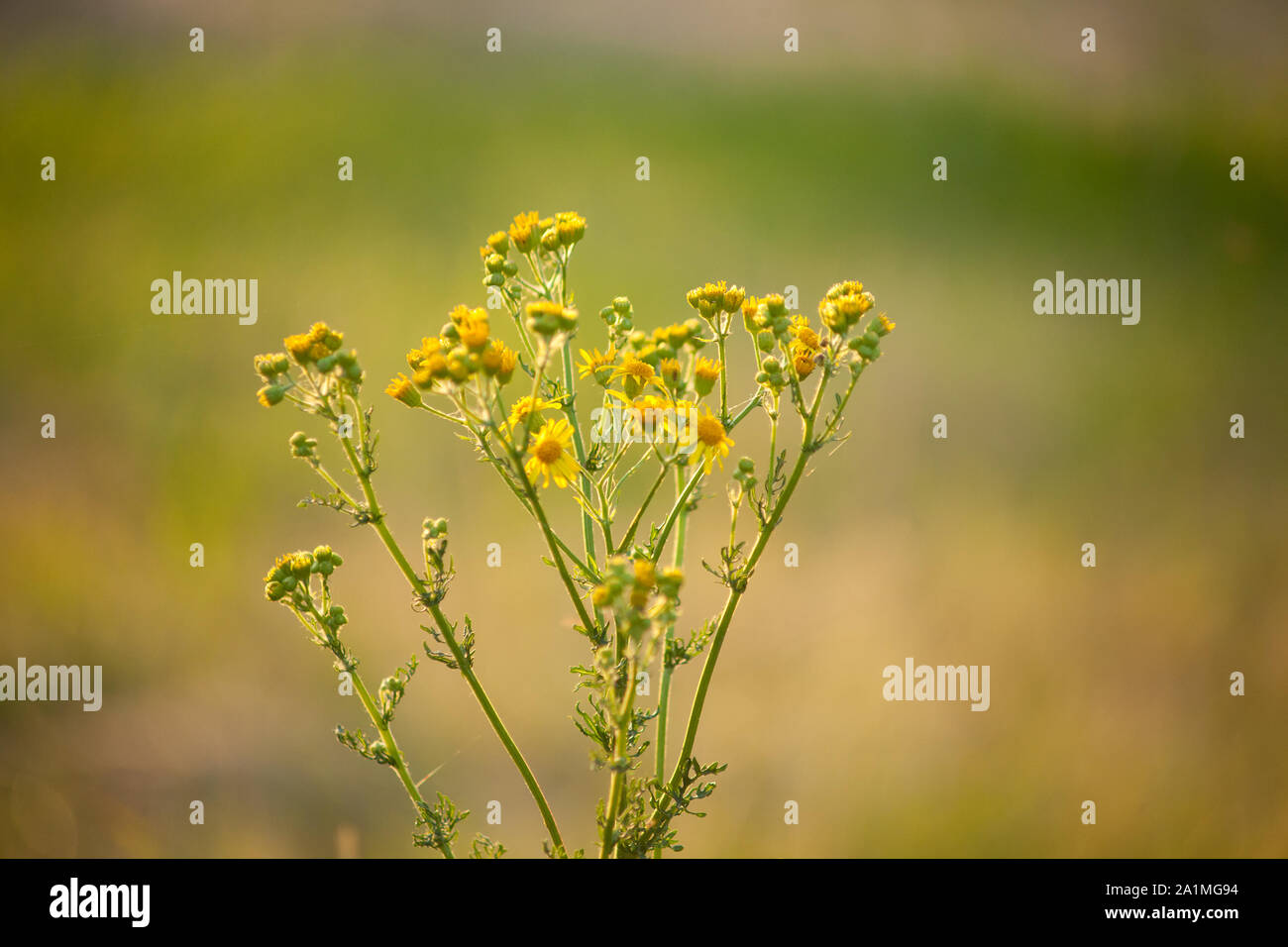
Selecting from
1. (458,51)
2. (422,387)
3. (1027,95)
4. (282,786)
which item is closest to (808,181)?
(1027,95)

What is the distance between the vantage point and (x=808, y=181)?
2.35 metres

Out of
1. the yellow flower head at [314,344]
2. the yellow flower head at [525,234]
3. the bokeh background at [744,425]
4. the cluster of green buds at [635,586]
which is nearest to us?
the cluster of green buds at [635,586]

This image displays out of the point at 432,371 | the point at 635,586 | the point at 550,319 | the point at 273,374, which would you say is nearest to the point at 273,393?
the point at 273,374

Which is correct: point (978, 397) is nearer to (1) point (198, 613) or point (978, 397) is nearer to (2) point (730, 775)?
(2) point (730, 775)

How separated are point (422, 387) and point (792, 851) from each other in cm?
156

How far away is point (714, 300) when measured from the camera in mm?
822

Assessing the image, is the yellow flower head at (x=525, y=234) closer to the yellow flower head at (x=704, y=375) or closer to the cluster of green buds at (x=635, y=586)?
the yellow flower head at (x=704, y=375)

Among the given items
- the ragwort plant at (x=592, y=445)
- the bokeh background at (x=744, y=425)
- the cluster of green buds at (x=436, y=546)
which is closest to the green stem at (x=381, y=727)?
the ragwort plant at (x=592, y=445)

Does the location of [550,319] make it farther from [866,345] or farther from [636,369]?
[866,345]

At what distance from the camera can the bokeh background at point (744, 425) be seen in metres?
1.86

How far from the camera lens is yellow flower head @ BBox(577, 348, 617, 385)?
773mm

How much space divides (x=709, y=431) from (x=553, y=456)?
0.52 ft

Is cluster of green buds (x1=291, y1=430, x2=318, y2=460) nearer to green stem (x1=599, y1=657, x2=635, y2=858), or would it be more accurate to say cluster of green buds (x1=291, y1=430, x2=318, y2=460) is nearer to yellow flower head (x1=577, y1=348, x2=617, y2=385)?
yellow flower head (x1=577, y1=348, x2=617, y2=385)

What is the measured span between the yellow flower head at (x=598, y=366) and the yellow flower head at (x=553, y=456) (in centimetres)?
5
